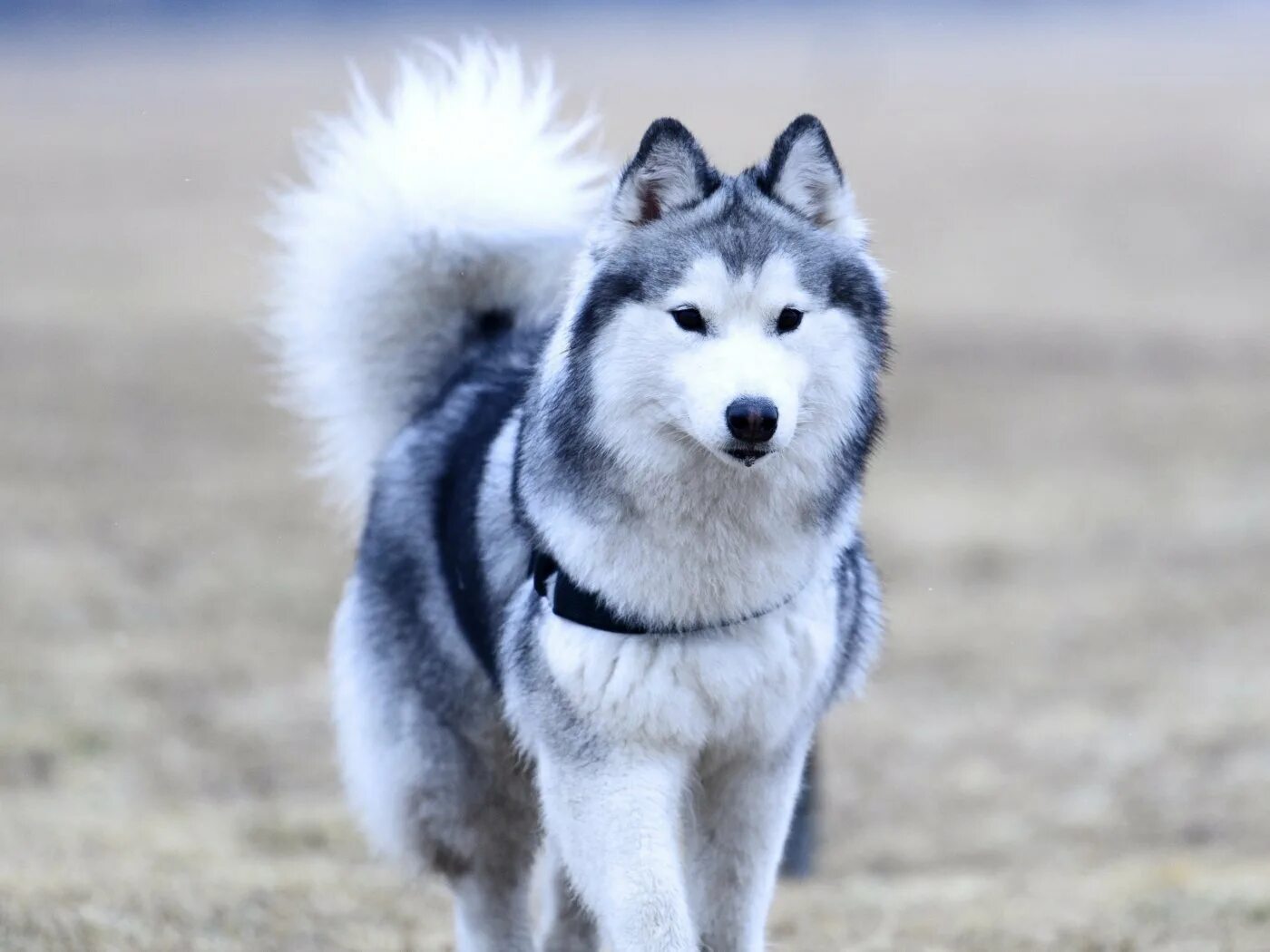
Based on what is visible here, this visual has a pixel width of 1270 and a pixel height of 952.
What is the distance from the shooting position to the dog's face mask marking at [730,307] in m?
3.49

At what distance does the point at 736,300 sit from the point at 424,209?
5.20ft

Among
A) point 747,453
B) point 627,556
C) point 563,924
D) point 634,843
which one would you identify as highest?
point 747,453

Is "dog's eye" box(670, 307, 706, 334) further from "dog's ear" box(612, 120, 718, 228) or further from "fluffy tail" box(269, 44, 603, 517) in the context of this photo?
"fluffy tail" box(269, 44, 603, 517)

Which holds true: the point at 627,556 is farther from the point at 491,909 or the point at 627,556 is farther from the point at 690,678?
the point at 491,909

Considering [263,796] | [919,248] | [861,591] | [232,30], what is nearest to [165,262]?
[919,248]

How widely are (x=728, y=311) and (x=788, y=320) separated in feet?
0.44

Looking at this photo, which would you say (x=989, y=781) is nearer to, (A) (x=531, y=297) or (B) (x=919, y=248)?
(A) (x=531, y=297)

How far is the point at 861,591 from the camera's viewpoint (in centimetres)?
434

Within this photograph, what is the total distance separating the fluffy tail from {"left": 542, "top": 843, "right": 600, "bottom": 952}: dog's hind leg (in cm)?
131

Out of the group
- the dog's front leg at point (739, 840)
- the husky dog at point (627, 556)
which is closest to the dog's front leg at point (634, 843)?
the husky dog at point (627, 556)

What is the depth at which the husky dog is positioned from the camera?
3.64m

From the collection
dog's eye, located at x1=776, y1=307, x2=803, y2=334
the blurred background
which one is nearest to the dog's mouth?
dog's eye, located at x1=776, y1=307, x2=803, y2=334

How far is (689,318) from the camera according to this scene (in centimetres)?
359

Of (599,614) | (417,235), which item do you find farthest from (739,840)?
(417,235)
